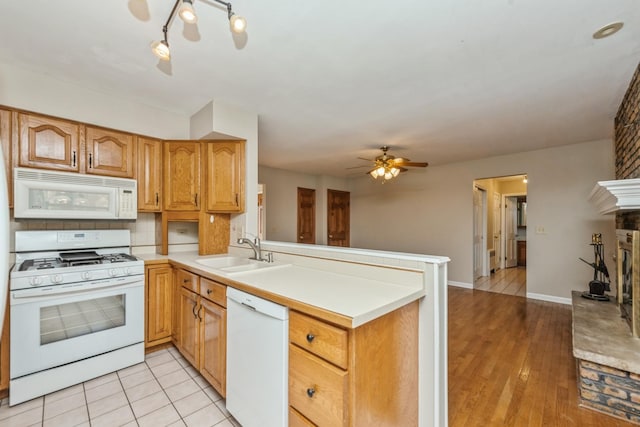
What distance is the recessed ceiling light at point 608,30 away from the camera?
163cm

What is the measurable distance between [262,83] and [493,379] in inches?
123

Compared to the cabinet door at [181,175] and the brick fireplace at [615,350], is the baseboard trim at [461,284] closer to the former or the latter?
the brick fireplace at [615,350]

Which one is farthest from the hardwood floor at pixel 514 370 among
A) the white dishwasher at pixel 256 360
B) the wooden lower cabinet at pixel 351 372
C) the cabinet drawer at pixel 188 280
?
the cabinet drawer at pixel 188 280

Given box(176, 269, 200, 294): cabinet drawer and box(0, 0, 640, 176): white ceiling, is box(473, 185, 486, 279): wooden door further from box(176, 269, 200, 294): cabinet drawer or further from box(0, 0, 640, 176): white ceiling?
box(176, 269, 200, 294): cabinet drawer

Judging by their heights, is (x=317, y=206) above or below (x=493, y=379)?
above

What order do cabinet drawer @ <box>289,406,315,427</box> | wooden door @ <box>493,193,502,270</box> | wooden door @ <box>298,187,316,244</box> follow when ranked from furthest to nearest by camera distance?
wooden door @ <box>493,193,502,270</box> → wooden door @ <box>298,187,316,244</box> → cabinet drawer @ <box>289,406,315,427</box>

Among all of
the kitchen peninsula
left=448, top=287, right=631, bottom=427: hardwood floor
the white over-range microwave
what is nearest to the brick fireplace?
left=448, top=287, right=631, bottom=427: hardwood floor

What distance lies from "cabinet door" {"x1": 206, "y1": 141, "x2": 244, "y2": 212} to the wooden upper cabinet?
42.4 inches

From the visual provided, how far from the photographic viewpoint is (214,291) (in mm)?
1864

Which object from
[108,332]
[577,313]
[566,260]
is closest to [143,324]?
[108,332]

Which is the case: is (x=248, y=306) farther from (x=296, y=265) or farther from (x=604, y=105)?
(x=604, y=105)

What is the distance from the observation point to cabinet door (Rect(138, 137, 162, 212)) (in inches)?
105

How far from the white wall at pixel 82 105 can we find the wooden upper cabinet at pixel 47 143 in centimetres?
26

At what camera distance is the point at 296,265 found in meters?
2.23
